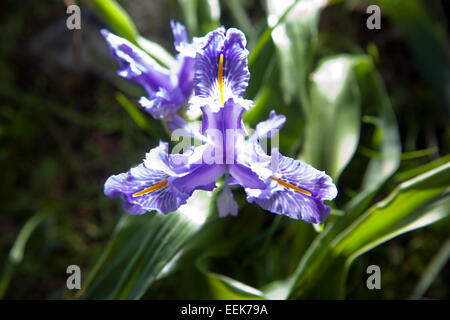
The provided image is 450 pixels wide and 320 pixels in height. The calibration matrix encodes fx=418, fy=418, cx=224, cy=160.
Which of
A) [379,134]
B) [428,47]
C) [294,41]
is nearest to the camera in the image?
[294,41]

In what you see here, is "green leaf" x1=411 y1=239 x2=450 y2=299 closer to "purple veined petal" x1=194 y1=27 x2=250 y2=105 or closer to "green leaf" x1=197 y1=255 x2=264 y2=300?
"green leaf" x1=197 y1=255 x2=264 y2=300

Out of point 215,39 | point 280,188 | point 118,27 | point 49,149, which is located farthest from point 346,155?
point 49,149

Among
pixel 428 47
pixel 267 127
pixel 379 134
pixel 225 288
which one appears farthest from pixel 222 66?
pixel 428 47

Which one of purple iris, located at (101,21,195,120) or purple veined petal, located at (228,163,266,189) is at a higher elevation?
purple iris, located at (101,21,195,120)

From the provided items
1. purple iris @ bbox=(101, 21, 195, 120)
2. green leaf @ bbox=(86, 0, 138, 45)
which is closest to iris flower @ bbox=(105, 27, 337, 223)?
purple iris @ bbox=(101, 21, 195, 120)

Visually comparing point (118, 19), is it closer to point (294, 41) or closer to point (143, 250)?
point (294, 41)

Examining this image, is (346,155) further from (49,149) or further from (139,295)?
(49,149)
